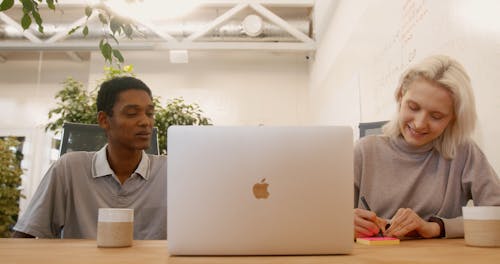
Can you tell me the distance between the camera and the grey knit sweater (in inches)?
55.1

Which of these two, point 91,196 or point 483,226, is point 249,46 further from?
point 483,226

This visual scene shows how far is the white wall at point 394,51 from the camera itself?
1604mm

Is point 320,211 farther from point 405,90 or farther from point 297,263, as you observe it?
point 405,90

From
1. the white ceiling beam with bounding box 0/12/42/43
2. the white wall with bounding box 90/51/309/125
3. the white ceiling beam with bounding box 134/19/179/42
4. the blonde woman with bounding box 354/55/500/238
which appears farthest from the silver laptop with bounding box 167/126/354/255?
the white ceiling beam with bounding box 0/12/42/43

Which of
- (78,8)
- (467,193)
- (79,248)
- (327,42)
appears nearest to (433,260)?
(79,248)

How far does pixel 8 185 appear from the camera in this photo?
4922 mm

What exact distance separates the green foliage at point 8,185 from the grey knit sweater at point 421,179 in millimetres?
4388

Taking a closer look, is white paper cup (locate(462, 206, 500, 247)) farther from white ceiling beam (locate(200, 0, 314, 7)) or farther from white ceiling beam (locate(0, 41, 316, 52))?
white ceiling beam (locate(200, 0, 314, 7))

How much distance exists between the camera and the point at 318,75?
4949 mm

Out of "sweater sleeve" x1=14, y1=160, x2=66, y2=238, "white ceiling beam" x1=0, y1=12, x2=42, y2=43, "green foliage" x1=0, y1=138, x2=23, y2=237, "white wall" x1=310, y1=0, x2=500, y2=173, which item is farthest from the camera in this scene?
"white ceiling beam" x1=0, y1=12, x2=42, y2=43

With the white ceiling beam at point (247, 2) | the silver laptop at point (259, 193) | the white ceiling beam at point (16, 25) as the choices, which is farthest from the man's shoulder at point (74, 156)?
the white ceiling beam at point (16, 25)

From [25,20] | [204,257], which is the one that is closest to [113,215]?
[204,257]

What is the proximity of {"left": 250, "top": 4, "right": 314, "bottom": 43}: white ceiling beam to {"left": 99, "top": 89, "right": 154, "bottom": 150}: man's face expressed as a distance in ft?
11.3

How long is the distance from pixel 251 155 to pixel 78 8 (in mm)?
5382
